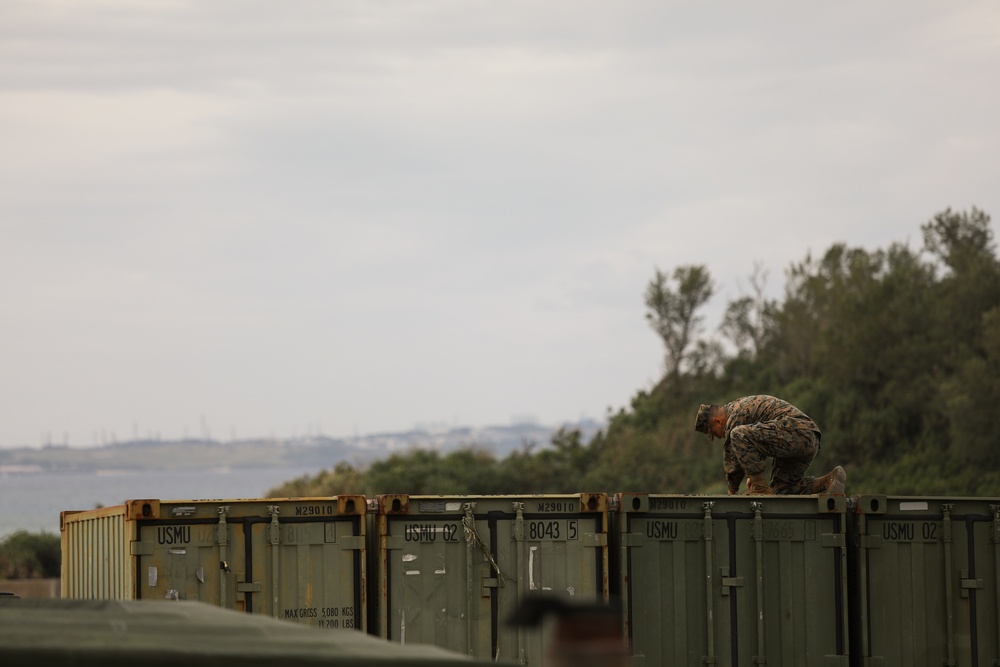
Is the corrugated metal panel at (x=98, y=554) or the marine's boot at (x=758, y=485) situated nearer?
the corrugated metal panel at (x=98, y=554)

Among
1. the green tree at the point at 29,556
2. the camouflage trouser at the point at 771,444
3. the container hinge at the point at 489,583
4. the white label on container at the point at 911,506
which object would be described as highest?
the camouflage trouser at the point at 771,444

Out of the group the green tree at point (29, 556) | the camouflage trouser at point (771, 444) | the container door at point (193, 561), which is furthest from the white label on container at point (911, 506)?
the green tree at point (29, 556)

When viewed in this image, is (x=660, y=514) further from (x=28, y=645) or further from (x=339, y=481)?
(x=339, y=481)

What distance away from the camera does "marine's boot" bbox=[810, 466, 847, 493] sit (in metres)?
12.1

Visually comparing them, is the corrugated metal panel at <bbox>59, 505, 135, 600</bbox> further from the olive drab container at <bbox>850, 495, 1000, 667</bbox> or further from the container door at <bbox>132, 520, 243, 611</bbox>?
the olive drab container at <bbox>850, 495, 1000, 667</bbox>

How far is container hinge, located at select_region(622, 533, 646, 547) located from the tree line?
118ft

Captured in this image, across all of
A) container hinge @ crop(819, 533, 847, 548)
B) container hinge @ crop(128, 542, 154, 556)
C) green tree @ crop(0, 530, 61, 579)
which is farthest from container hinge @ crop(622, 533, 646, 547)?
green tree @ crop(0, 530, 61, 579)

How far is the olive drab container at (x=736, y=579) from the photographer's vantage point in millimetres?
11453

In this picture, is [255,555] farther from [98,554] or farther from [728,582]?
[728,582]

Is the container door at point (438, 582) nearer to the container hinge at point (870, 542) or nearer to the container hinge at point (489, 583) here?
the container hinge at point (489, 583)

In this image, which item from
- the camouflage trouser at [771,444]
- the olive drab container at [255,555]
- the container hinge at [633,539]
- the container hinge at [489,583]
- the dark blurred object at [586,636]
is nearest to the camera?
the dark blurred object at [586,636]

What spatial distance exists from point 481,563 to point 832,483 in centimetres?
316

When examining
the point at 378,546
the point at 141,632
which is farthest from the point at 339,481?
the point at 141,632

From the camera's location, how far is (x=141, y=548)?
35.8 ft
